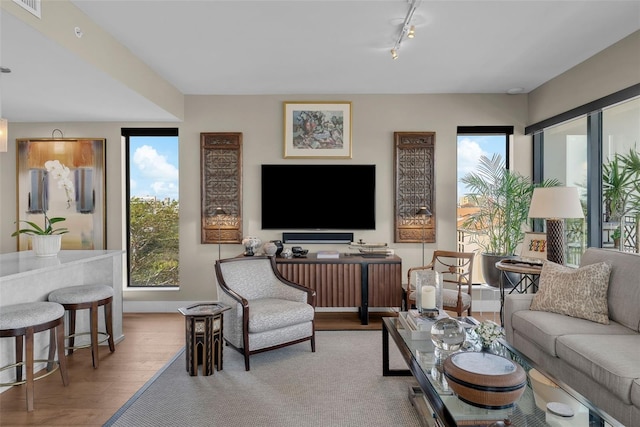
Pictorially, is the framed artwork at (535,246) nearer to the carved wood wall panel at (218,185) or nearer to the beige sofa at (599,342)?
the beige sofa at (599,342)

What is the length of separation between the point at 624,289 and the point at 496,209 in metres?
2.04

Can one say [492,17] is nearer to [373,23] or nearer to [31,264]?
[373,23]

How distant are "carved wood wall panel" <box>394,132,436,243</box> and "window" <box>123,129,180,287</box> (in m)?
2.86

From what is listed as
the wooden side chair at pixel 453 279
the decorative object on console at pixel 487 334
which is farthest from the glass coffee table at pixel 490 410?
the wooden side chair at pixel 453 279

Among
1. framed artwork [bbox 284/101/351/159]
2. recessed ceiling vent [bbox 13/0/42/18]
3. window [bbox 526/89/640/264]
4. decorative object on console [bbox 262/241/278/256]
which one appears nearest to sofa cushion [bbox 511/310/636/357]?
window [bbox 526/89/640/264]

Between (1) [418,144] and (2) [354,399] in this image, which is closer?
(2) [354,399]

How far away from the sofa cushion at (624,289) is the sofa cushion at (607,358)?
6.7 inches

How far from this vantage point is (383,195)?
473cm

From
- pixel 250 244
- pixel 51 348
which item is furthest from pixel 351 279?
pixel 51 348

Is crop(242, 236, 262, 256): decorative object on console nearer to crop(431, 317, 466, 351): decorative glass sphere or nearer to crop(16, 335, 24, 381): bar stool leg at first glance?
crop(16, 335, 24, 381): bar stool leg

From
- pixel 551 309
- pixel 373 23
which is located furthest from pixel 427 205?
pixel 373 23

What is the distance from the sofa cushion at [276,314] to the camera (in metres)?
3.05

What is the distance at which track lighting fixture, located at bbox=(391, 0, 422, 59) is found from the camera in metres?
2.59

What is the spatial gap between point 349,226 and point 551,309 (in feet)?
7.90
